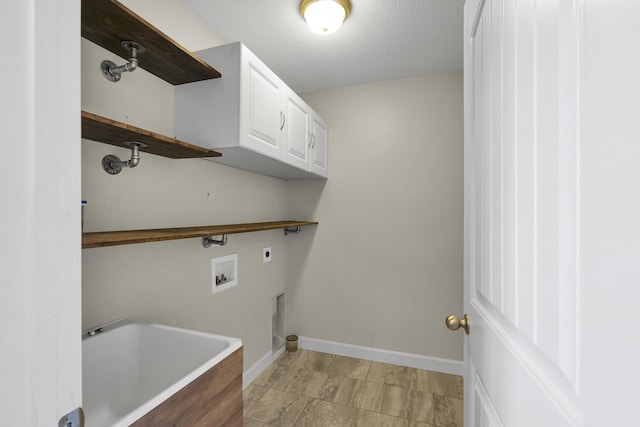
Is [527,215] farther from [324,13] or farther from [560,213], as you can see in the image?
[324,13]

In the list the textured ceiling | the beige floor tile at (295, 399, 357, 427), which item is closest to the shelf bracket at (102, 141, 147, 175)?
the textured ceiling

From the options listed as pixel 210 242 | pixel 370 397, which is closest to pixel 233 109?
pixel 210 242

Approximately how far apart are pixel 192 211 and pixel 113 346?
0.75 meters

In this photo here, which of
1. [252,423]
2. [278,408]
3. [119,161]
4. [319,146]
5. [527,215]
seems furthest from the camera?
[319,146]

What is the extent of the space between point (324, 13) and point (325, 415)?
2449mm

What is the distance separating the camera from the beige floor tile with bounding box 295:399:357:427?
1.73 m

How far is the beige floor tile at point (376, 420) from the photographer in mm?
1731

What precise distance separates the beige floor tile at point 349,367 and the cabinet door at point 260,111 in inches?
71.6

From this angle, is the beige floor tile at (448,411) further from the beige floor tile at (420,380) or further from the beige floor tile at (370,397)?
the beige floor tile at (370,397)

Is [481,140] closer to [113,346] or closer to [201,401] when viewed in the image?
[201,401]

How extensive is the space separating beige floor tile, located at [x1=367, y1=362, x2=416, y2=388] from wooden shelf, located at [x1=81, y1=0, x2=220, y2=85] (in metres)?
2.42

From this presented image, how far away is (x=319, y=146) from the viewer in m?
2.44

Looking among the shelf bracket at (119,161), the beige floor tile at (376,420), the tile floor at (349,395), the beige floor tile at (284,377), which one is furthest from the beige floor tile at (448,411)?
the shelf bracket at (119,161)
